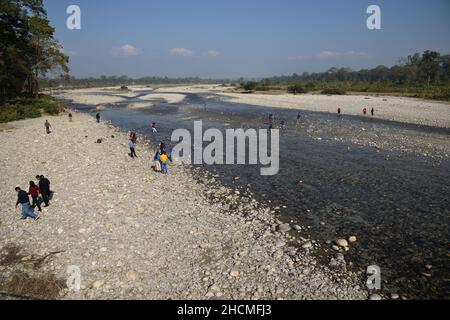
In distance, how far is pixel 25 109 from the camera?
4372cm

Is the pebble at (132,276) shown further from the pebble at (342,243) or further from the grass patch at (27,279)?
the pebble at (342,243)

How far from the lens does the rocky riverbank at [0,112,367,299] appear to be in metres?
9.09

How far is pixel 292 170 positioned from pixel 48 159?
17.8 metres

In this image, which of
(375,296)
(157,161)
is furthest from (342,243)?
(157,161)

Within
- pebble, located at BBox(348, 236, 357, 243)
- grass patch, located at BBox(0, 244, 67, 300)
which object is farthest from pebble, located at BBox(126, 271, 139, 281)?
pebble, located at BBox(348, 236, 357, 243)

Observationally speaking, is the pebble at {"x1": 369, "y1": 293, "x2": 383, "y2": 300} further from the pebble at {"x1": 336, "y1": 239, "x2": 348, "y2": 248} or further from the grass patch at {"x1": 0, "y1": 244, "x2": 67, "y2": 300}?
the grass patch at {"x1": 0, "y1": 244, "x2": 67, "y2": 300}

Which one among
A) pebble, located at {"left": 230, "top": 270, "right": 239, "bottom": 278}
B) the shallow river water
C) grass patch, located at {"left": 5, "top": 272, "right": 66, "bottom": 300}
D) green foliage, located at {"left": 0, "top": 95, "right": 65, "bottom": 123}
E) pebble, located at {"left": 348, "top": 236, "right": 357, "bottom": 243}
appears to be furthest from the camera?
green foliage, located at {"left": 0, "top": 95, "right": 65, "bottom": 123}

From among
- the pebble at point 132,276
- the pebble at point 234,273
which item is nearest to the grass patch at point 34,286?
the pebble at point 132,276

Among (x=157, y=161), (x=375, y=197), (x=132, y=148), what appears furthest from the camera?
(x=132, y=148)

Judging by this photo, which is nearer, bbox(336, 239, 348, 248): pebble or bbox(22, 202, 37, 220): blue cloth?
bbox(336, 239, 348, 248): pebble

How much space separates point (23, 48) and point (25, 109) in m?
9.66

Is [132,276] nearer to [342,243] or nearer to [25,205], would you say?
[25,205]

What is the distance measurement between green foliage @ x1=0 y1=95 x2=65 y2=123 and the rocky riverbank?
1060 inches
